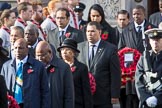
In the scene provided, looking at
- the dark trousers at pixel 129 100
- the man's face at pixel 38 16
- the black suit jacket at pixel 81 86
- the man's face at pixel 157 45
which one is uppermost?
the man's face at pixel 38 16

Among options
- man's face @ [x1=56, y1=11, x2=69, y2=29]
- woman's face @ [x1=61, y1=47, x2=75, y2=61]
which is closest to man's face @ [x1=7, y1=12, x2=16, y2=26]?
man's face @ [x1=56, y1=11, x2=69, y2=29]

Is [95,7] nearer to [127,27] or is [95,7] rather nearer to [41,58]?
[127,27]

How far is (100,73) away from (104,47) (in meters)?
0.43

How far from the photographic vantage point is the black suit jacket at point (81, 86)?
11.8 meters

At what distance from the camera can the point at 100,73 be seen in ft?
41.3

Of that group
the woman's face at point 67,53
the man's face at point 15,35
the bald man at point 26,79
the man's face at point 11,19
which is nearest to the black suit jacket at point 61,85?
the bald man at point 26,79

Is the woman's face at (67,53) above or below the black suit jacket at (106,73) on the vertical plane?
above

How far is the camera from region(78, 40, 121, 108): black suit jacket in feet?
41.2

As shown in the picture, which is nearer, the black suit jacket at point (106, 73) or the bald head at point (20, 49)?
the bald head at point (20, 49)

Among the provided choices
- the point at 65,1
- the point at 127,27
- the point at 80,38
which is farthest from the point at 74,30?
the point at 65,1

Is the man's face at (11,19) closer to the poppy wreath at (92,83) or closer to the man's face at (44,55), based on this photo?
the poppy wreath at (92,83)

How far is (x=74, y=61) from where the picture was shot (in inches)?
465

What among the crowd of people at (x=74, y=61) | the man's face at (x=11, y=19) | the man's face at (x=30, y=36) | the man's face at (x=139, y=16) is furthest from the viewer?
the man's face at (x=139, y=16)

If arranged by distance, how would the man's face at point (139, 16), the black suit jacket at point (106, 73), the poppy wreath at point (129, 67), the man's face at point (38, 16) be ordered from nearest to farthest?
the black suit jacket at point (106, 73) < the poppy wreath at point (129, 67) < the man's face at point (139, 16) < the man's face at point (38, 16)
